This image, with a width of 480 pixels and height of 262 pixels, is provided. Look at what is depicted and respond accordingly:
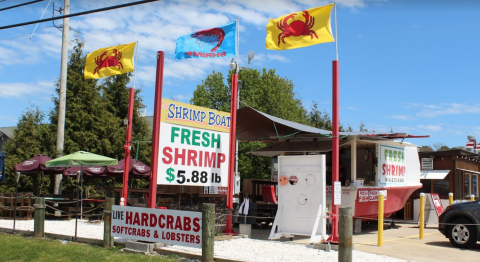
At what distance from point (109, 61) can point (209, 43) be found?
3278 mm

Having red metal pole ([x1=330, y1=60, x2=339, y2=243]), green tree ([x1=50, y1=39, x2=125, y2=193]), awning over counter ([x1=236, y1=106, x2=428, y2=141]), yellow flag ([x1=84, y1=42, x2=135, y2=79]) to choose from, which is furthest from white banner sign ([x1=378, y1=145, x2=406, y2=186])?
green tree ([x1=50, y1=39, x2=125, y2=193])

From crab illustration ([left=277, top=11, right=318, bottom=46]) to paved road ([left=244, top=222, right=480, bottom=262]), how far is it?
5.14 m

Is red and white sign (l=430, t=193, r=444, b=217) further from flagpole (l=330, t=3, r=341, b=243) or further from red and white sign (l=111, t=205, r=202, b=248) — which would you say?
red and white sign (l=111, t=205, r=202, b=248)

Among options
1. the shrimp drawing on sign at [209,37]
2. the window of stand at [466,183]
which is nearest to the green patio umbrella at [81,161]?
the shrimp drawing on sign at [209,37]

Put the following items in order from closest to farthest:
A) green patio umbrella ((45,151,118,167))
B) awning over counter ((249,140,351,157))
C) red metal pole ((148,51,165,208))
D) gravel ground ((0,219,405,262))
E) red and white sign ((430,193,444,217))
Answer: gravel ground ((0,219,405,262)) → red metal pole ((148,51,165,208)) → awning over counter ((249,140,351,157)) → green patio umbrella ((45,151,118,167)) → red and white sign ((430,193,444,217))

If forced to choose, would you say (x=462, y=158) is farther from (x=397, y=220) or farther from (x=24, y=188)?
(x=24, y=188)

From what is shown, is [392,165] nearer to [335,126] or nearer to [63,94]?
[335,126]

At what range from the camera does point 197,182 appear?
11578 mm

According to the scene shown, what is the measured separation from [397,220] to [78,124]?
16.7 metres

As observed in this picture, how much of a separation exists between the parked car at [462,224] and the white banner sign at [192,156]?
5.65 meters

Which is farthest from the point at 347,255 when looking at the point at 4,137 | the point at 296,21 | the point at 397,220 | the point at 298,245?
the point at 4,137

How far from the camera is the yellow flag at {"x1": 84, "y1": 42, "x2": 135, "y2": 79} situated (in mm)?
13367

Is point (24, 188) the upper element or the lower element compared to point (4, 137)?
lower

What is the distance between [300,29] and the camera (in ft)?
36.0
